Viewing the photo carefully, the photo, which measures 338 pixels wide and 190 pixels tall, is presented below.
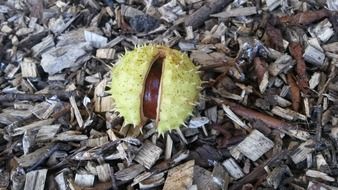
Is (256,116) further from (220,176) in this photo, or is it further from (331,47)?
(331,47)

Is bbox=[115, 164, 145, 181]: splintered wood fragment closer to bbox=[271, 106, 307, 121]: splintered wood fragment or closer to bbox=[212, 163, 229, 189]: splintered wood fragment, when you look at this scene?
bbox=[212, 163, 229, 189]: splintered wood fragment

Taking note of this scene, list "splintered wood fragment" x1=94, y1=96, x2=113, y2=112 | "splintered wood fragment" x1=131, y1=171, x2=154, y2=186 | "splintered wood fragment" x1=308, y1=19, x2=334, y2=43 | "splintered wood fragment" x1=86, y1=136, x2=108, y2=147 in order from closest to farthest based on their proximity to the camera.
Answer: "splintered wood fragment" x1=131, y1=171, x2=154, y2=186
"splintered wood fragment" x1=86, y1=136, x2=108, y2=147
"splintered wood fragment" x1=94, y1=96, x2=113, y2=112
"splintered wood fragment" x1=308, y1=19, x2=334, y2=43

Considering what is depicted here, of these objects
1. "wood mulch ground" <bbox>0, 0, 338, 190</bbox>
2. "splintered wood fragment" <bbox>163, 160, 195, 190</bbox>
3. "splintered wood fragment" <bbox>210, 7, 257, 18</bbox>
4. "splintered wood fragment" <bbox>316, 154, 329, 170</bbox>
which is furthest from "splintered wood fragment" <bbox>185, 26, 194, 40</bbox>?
"splintered wood fragment" <bbox>316, 154, 329, 170</bbox>

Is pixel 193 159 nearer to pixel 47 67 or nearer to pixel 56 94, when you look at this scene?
pixel 56 94

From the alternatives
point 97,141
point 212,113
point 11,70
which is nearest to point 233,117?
point 212,113

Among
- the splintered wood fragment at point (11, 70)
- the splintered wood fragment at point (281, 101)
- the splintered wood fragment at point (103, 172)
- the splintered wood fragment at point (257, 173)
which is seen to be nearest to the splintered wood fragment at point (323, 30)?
the splintered wood fragment at point (281, 101)
